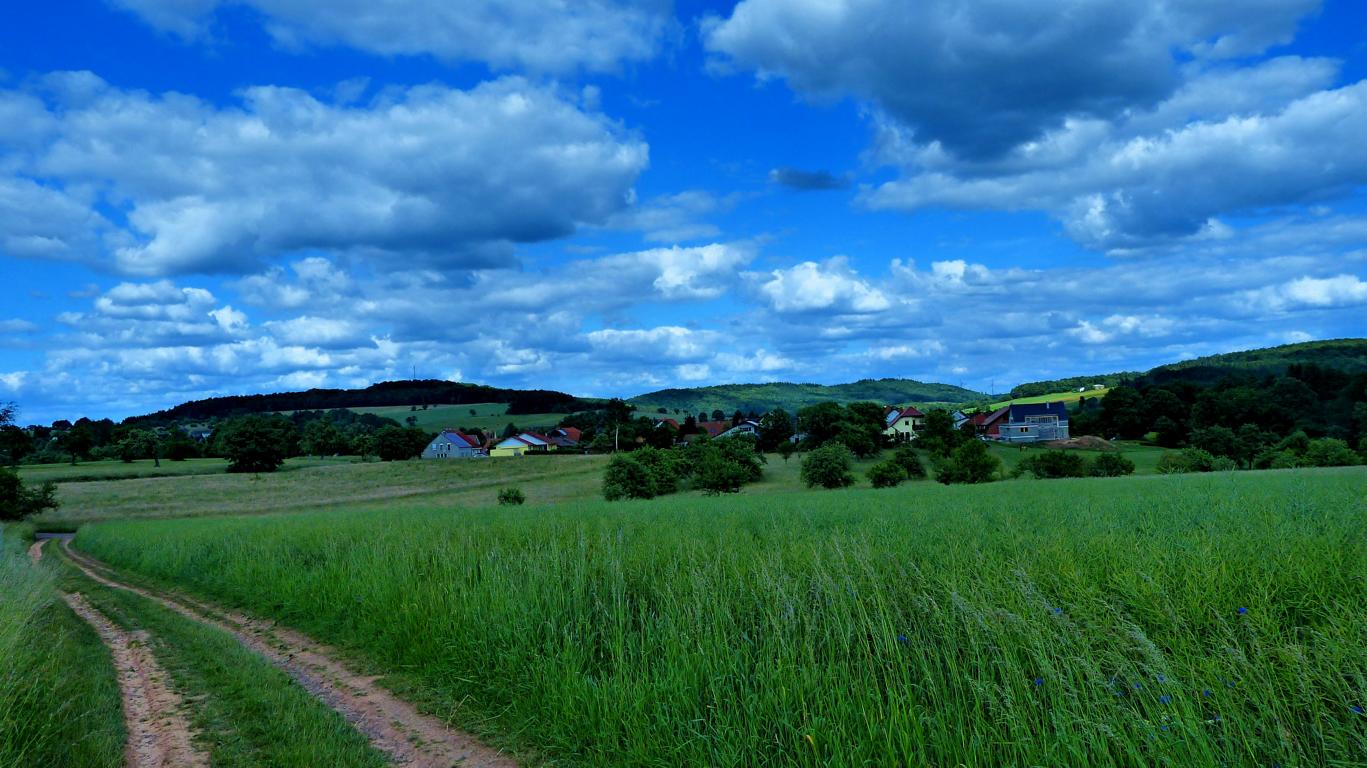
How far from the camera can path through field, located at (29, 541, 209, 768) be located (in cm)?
710

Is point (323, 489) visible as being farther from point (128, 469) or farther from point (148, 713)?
point (148, 713)

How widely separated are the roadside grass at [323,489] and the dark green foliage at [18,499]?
44.7 inches

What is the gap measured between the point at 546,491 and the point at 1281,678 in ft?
222

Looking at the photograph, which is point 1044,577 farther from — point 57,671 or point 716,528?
point 57,671

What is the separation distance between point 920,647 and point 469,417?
16560 cm

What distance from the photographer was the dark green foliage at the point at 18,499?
2234 inches

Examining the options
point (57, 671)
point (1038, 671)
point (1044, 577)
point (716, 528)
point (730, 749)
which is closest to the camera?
point (1038, 671)

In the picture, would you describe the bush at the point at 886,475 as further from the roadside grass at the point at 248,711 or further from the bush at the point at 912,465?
the roadside grass at the point at 248,711

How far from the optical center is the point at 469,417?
162750 mm

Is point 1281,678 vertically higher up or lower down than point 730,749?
higher up

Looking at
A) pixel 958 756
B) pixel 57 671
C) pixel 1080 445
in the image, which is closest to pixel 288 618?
pixel 57 671

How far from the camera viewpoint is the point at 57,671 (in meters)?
9.13

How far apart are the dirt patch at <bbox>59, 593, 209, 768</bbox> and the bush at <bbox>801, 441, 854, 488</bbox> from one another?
60035 millimetres

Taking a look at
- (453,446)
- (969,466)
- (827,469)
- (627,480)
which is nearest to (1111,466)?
(969,466)
